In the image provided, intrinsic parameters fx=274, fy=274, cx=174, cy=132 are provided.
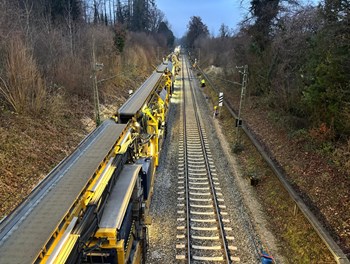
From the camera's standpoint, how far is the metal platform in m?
5.65

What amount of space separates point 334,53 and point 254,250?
395 inches

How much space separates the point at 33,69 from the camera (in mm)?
14477

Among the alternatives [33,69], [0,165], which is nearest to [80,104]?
[33,69]

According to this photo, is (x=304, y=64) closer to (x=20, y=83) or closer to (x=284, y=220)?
(x=284, y=220)

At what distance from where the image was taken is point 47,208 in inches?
191

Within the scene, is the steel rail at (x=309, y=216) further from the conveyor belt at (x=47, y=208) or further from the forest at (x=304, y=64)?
the conveyor belt at (x=47, y=208)

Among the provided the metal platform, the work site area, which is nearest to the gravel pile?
the work site area

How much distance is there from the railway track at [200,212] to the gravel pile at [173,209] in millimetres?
255

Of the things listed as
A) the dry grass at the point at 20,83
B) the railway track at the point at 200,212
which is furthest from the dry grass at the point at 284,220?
the dry grass at the point at 20,83

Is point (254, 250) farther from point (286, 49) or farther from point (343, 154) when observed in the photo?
point (286, 49)

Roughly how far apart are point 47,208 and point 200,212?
7.37 metres

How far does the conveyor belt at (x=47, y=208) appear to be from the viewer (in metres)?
3.80

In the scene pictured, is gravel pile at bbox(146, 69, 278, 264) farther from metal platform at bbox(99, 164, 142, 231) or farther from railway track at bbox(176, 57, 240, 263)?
metal platform at bbox(99, 164, 142, 231)

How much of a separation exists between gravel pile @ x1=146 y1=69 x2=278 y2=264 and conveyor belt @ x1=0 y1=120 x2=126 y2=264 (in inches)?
163
